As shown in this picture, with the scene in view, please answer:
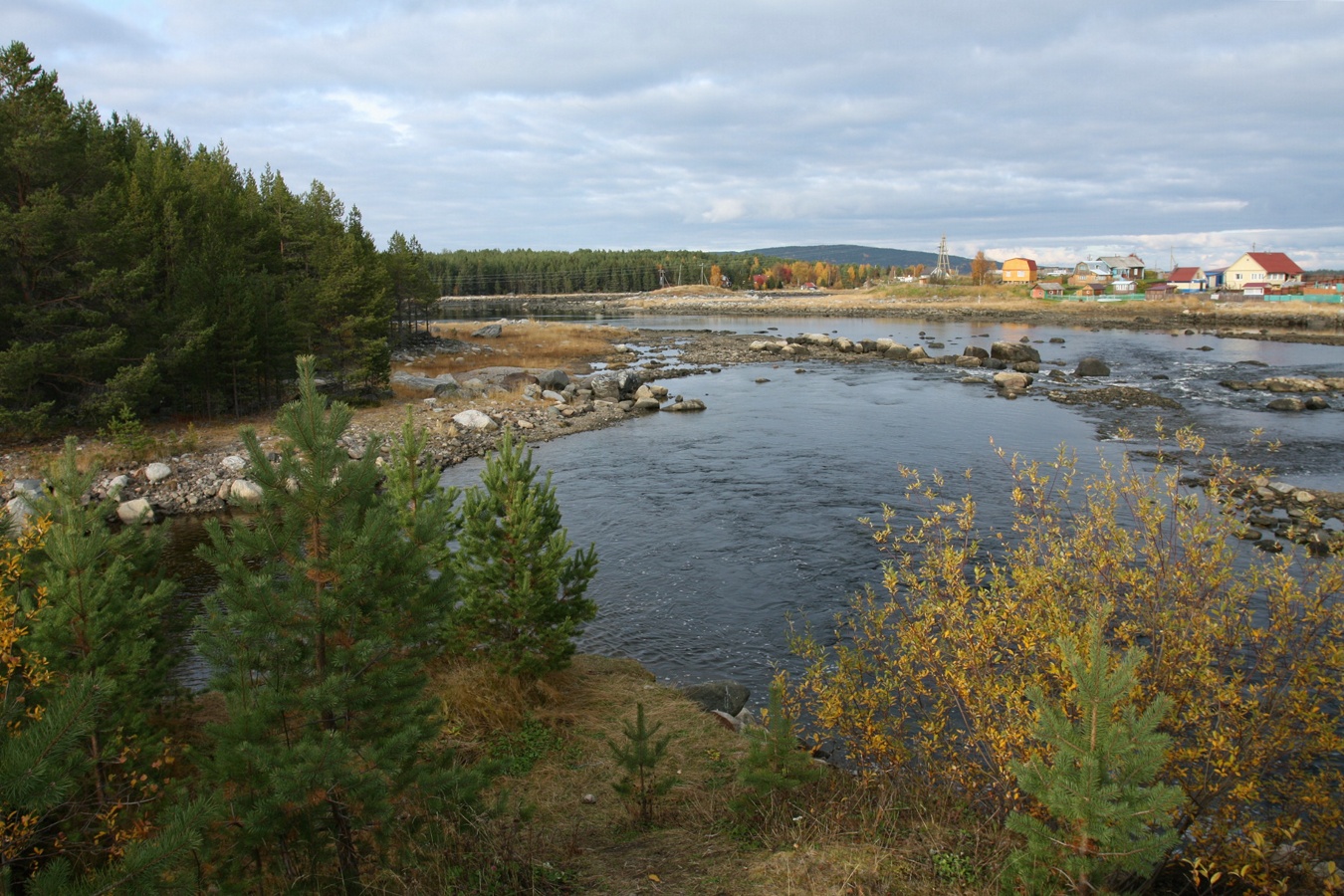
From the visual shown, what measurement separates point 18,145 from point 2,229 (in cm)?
277

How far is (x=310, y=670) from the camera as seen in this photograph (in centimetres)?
648

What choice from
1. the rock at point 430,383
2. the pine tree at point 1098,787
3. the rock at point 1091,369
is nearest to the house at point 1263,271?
the rock at point 1091,369

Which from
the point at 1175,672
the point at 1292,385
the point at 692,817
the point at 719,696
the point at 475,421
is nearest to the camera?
the point at 1175,672

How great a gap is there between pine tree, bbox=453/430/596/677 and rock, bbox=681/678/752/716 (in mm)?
2248

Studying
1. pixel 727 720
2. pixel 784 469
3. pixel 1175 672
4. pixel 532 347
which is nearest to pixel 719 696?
pixel 727 720

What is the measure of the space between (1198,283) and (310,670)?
163663mm

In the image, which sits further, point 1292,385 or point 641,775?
point 1292,385

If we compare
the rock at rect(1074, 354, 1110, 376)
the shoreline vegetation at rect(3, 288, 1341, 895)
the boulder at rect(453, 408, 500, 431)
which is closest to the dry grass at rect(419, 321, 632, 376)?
the boulder at rect(453, 408, 500, 431)

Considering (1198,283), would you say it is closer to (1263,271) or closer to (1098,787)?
(1263,271)

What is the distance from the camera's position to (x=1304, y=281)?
124m

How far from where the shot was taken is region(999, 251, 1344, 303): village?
10475 cm

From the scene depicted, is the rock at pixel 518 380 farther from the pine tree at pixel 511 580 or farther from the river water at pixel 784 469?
the pine tree at pixel 511 580

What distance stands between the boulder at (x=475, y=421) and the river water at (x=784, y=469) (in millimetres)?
3638

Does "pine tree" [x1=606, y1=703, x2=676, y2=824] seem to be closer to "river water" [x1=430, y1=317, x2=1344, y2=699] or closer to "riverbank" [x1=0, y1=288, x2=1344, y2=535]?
"riverbank" [x1=0, y1=288, x2=1344, y2=535]
